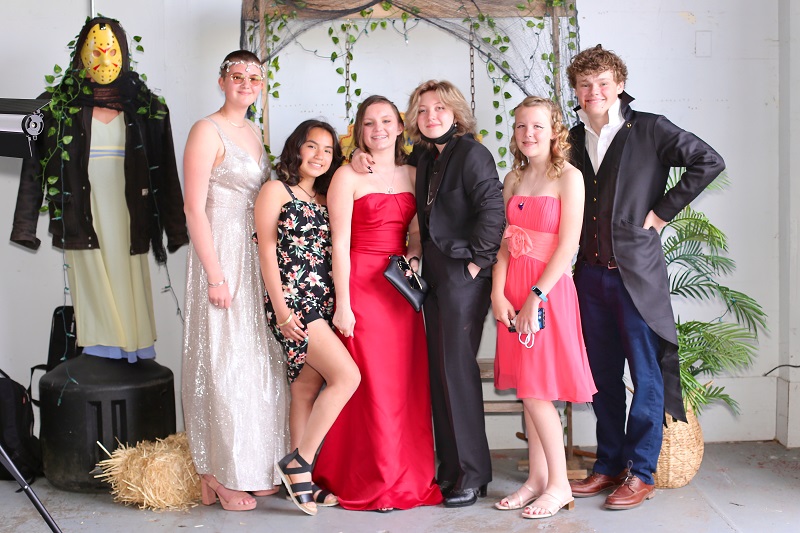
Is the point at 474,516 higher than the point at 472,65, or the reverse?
the point at 472,65

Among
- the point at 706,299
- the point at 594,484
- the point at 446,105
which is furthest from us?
the point at 706,299

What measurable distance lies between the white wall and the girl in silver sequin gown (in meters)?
0.81

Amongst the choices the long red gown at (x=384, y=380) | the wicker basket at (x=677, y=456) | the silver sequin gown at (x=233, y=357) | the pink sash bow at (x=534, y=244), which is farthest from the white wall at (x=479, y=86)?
the pink sash bow at (x=534, y=244)

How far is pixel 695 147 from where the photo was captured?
136 inches

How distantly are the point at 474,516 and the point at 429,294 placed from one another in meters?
0.92

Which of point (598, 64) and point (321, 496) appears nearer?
point (598, 64)

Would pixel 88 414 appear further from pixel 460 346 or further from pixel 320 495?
pixel 460 346

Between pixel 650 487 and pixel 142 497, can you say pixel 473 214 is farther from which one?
pixel 142 497

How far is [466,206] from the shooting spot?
11.3ft

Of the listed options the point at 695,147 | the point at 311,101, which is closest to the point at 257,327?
the point at 311,101

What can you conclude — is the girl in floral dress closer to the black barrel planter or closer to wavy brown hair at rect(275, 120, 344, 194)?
wavy brown hair at rect(275, 120, 344, 194)

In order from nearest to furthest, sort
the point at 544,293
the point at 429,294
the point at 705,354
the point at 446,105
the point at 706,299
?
the point at 544,293 < the point at 446,105 < the point at 429,294 < the point at 705,354 < the point at 706,299

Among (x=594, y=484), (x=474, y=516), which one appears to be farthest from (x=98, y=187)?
(x=594, y=484)

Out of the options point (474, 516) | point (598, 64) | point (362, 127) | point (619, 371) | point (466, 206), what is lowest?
point (474, 516)
